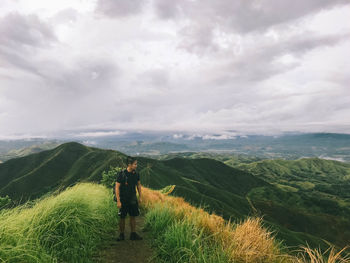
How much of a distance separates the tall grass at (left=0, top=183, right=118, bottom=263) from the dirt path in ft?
1.44

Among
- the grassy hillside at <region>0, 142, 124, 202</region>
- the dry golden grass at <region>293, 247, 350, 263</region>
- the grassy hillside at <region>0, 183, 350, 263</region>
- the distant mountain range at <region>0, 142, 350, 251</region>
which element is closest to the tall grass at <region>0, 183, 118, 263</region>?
the grassy hillside at <region>0, 183, 350, 263</region>

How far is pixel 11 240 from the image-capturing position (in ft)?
14.9

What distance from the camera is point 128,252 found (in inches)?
246

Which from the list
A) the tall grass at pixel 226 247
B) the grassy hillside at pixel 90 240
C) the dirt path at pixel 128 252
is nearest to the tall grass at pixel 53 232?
the grassy hillside at pixel 90 240

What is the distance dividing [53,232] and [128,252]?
2324 millimetres

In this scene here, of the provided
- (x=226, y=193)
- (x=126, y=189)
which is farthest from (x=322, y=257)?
(x=226, y=193)

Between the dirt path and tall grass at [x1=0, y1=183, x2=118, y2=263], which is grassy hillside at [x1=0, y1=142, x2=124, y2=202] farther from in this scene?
the dirt path

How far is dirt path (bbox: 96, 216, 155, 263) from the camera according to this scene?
18.9 feet

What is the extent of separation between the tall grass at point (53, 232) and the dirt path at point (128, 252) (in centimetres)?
44

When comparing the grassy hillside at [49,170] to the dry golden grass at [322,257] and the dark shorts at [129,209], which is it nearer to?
the dark shorts at [129,209]

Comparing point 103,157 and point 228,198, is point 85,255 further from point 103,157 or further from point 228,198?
point 103,157

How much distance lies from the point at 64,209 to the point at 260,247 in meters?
5.94

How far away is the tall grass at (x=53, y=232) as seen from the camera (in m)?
4.50

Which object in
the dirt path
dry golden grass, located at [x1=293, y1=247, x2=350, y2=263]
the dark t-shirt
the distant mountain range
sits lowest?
the distant mountain range
